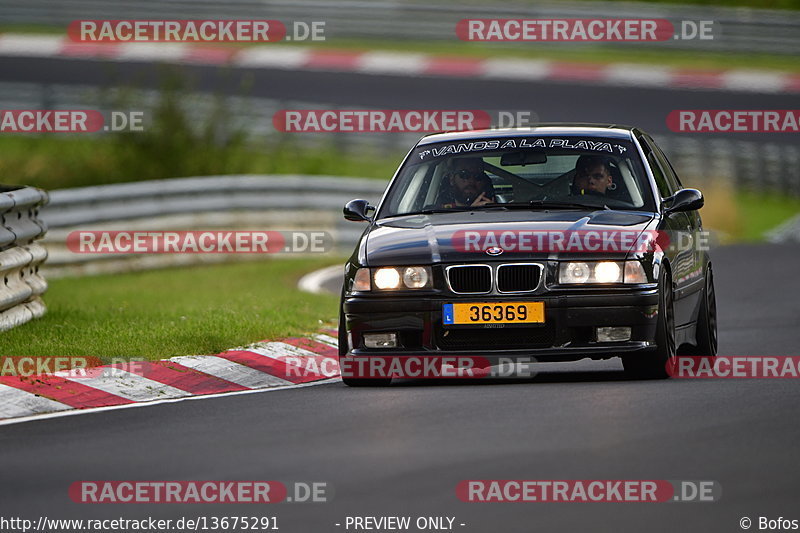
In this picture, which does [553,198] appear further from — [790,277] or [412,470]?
[790,277]

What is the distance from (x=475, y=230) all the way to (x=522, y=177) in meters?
1.09

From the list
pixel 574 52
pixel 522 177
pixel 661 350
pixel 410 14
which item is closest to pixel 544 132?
pixel 522 177

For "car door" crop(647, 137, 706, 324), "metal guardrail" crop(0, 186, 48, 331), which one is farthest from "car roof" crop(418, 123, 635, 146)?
"metal guardrail" crop(0, 186, 48, 331)

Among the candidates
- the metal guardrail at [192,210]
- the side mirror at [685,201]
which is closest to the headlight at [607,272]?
the side mirror at [685,201]

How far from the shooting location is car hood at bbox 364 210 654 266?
400 inches

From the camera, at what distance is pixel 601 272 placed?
10.1 m

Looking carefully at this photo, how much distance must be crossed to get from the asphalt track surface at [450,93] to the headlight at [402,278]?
23496 mm

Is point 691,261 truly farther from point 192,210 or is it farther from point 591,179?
point 192,210

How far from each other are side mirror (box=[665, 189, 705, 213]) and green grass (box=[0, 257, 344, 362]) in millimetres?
3185

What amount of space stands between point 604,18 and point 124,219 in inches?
663

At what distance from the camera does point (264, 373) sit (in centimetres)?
1144

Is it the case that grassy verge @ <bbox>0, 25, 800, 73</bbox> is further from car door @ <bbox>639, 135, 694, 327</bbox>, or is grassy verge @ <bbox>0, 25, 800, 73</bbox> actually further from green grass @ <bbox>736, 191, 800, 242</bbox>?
car door @ <bbox>639, 135, 694, 327</bbox>

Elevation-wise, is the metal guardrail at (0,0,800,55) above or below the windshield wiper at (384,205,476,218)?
A: above

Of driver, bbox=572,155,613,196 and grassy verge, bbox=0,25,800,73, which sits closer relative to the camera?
driver, bbox=572,155,613,196
